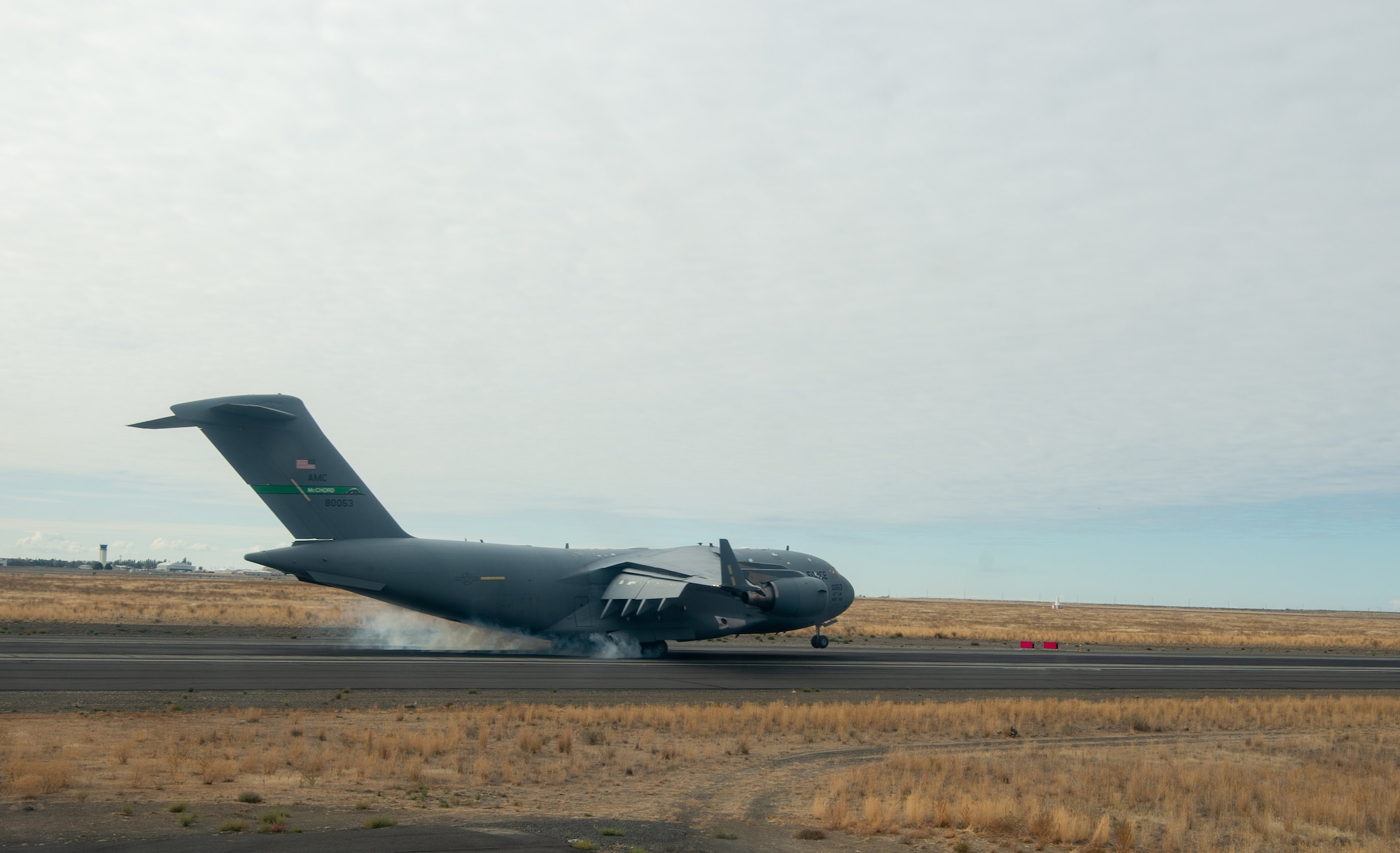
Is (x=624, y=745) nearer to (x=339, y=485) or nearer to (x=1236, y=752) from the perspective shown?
(x=1236, y=752)

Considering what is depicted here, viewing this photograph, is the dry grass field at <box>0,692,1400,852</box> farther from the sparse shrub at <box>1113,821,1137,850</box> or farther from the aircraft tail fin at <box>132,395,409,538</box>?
the aircraft tail fin at <box>132,395,409,538</box>

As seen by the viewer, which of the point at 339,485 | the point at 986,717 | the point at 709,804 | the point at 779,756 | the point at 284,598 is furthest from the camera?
the point at 284,598

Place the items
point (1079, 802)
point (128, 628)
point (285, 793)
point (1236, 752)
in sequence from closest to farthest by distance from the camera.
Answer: point (285, 793)
point (1079, 802)
point (1236, 752)
point (128, 628)

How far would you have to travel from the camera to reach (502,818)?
1249 cm

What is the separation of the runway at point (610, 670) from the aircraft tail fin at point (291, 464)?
453cm

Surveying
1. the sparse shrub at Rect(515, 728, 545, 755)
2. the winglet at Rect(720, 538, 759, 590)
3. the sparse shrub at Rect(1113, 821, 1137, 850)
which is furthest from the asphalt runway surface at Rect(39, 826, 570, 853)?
the winglet at Rect(720, 538, 759, 590)

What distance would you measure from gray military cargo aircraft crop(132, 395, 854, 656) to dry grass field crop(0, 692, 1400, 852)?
1123 cm

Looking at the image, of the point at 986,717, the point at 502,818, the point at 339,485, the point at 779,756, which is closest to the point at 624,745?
the point at 779,756

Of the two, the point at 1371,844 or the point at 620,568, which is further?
the point at 620,568

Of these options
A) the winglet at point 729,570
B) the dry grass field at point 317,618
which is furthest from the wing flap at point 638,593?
the dry grass field at point 317,618

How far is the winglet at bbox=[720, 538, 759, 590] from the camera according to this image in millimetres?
35094

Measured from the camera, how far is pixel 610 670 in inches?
1292

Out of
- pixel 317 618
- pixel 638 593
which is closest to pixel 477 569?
pixel 638 593

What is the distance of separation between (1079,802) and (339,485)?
2681 centimetres
